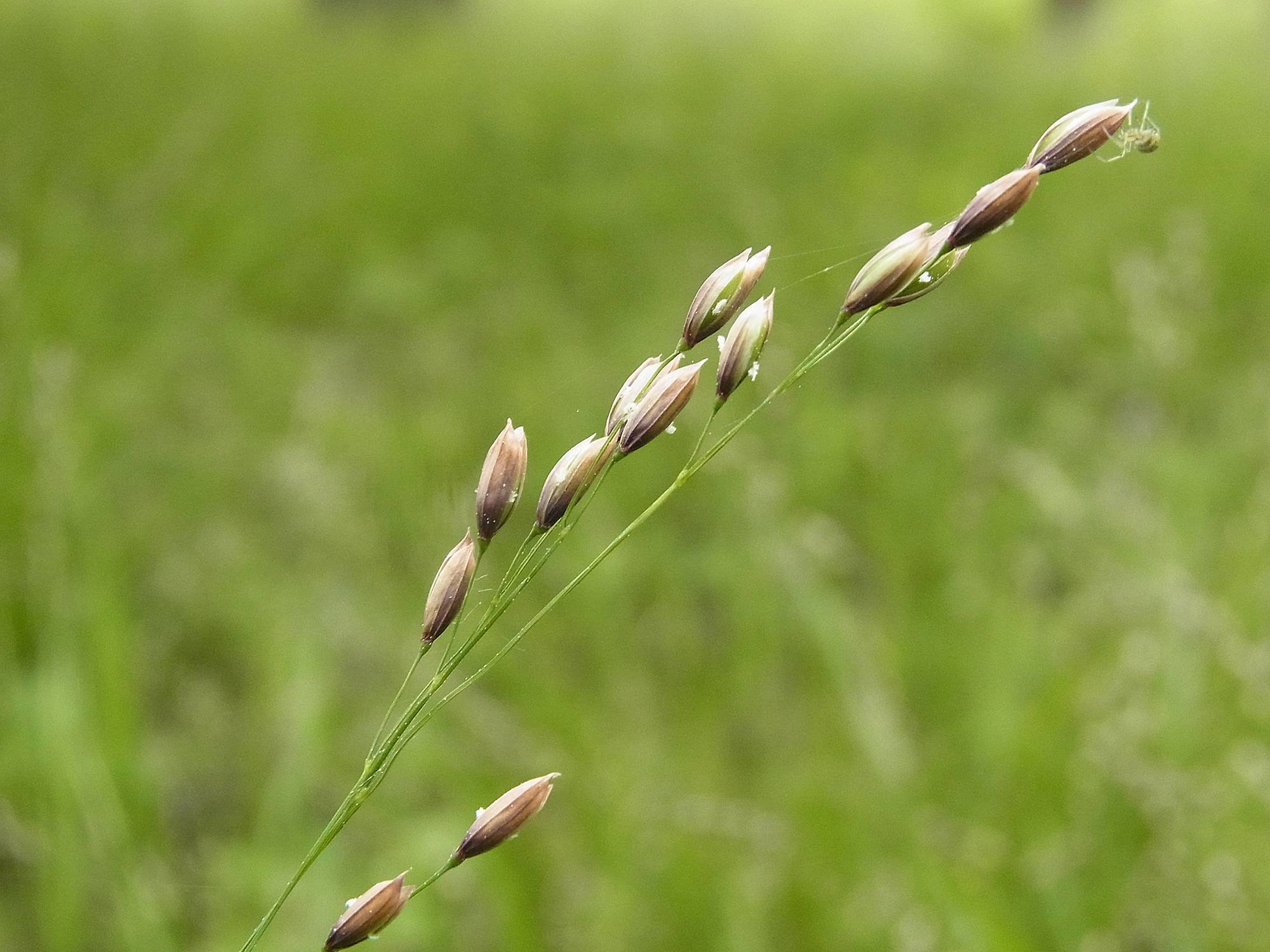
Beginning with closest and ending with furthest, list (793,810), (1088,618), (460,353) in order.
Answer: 1. (793,810)
2. (1088,618)
3. (460,353)

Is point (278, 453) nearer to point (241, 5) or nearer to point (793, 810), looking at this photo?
point (793, 810)

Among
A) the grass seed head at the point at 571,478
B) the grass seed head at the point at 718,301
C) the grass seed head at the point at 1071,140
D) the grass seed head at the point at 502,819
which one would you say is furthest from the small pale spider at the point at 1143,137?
the grass seed head at the point at 502,819

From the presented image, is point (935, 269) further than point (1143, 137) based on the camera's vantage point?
No

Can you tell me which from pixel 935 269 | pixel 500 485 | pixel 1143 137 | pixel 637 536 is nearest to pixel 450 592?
pixel 500 485

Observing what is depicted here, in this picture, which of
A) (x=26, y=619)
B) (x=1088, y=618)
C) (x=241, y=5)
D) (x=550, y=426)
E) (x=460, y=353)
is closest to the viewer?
(x=26, y=619)

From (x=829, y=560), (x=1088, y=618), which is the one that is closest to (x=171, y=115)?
(x=829, y=560)

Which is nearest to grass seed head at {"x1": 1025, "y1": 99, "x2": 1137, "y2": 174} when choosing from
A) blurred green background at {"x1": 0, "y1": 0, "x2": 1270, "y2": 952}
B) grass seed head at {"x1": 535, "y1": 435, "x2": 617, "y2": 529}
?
grass seed head at {"x1": 535, "y1": 435, "x2": 617, "y2": 529}

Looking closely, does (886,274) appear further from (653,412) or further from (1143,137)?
(1143,137)
